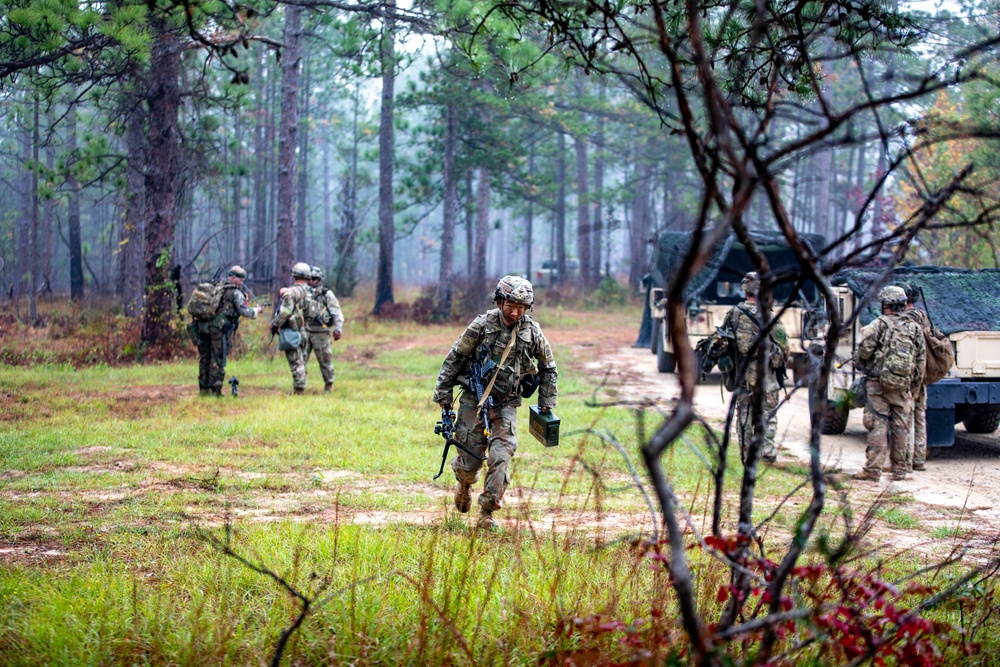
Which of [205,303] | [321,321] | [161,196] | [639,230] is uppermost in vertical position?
[639,230]

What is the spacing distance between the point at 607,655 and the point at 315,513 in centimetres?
347

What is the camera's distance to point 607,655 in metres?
3.18

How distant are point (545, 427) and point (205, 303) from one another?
664 centimetres

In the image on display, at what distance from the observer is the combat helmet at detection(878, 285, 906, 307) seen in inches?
313

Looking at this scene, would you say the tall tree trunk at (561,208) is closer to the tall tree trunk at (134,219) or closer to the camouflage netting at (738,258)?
the camouflage netting at (738,258)

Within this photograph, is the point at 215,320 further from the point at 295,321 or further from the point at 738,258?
the point at 738,258

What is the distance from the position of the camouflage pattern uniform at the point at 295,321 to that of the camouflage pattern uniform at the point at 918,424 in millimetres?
7263

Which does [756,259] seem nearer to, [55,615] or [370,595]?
[370,595]

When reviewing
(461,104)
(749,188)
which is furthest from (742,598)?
(461,104)

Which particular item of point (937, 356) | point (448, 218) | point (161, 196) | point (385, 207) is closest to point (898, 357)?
point (937, 356)

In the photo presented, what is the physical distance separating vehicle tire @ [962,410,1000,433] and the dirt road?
88mm

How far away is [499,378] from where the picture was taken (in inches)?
233

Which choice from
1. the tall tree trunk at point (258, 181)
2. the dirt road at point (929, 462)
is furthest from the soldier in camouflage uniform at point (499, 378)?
the tall tree trunk at point (258, 181)

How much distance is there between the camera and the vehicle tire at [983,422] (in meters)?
9.83
